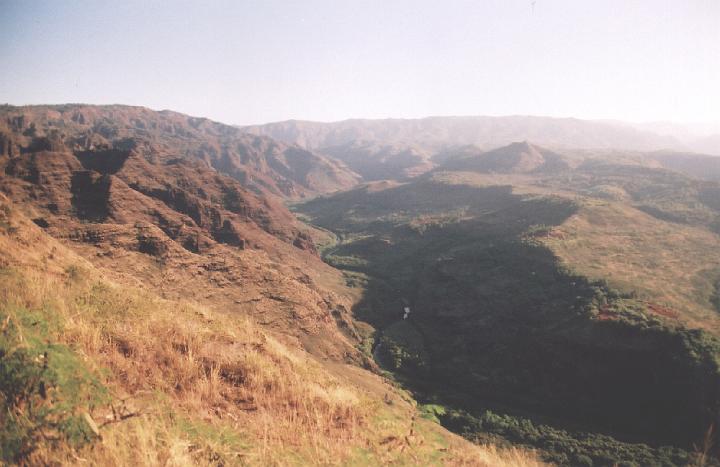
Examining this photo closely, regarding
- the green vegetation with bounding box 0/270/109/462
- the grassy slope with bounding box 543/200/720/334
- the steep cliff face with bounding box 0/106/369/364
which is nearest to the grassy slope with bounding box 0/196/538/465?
the green vegetation with bounding box 0/270/109/462

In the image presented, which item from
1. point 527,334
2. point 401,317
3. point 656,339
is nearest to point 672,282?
point 656,339

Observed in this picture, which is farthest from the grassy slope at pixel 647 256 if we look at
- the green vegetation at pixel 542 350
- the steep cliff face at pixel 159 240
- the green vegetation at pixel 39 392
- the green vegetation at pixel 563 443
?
the green vegetation at pixel 39 392

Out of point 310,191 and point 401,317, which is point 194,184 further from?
point 310,191

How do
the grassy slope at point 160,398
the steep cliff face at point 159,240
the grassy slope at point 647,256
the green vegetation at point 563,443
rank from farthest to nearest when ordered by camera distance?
the grassy slope at point 647,256
the steep cliff face at point 159,240
the green vegetation at point 563,443
the grassy slope at point 160,398

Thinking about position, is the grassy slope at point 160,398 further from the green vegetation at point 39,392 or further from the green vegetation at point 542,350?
the green vegetation at point 542,350

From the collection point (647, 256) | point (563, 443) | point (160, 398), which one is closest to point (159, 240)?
point (160, 398)

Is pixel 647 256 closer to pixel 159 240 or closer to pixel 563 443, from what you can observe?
pixel 563 443

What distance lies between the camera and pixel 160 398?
471 cm

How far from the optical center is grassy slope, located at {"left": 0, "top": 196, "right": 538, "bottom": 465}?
350 cm

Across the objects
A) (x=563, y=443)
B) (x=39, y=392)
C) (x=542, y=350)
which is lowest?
(x=563, y=443)

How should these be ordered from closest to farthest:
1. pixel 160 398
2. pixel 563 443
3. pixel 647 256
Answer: pixel 160 398, pixel 563 443, pixel 647 256

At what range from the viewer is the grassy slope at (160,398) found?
11.5 ft

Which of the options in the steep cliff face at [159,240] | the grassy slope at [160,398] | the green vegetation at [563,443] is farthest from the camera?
the steep cliff face at [159,240]

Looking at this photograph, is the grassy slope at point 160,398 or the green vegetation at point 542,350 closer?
the grassy slope at point 160,398
